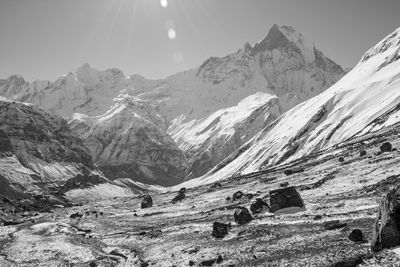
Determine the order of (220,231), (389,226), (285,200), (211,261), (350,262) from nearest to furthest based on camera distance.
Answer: (350,262)
(389,226)
(211,261)
(220,231)
(285,200)

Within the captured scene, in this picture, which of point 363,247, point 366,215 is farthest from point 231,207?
point 363,247

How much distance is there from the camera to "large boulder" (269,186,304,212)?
64.1 m

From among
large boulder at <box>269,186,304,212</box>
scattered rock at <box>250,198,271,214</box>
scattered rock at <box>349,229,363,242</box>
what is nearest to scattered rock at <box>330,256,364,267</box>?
scattered rock at <box>349,229,363,242</box>

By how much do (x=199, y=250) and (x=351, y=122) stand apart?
16477cm

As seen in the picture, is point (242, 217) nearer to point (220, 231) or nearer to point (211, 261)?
point (220, 231)

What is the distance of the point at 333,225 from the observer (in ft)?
147

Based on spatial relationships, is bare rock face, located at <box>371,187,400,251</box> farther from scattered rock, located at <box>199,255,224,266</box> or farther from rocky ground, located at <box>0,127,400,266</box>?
scattered rock, located at <box>199,255,224,266</box>

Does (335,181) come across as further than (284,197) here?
Yes

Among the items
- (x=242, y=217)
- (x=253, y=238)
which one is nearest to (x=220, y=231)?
(x=253, y=238)

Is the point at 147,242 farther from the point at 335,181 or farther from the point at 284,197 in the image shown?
the point at 335,181

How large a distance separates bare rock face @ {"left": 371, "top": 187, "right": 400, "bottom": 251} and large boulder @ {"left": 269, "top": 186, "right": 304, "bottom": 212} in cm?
3026

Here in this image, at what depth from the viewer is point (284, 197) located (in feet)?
211

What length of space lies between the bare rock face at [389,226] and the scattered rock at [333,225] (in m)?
10.5

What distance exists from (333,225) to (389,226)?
41.5 feet
